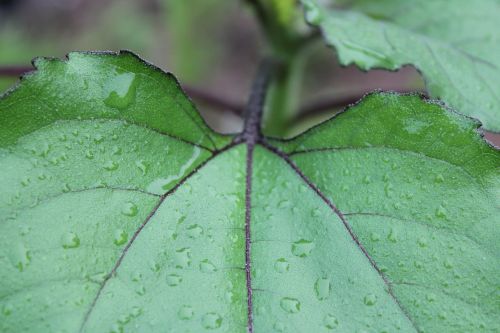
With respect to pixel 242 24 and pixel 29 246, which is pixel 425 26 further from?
pixel 242 24

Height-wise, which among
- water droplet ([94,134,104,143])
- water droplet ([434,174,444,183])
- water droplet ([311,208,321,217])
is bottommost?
water droplet ([311,208,321,217])

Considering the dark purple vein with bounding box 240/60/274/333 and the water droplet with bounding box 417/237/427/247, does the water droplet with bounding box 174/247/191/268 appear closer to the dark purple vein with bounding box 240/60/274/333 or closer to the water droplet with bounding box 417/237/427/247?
the dark purple vein with bounding box 240/60/274/333

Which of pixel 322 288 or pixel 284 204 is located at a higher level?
pixel 284 204

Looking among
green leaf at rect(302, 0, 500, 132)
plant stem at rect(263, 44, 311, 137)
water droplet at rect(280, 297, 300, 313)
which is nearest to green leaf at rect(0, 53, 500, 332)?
water droplet at rect(280, 297, 300, 313)

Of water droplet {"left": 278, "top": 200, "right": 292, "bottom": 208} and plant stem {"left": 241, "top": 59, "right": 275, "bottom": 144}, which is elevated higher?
plant stem {"left": 241, "top": 59, "right": 275, "bottom": 144}

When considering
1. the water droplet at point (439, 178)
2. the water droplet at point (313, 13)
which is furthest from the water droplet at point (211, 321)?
the water droplet at point (313, 13)

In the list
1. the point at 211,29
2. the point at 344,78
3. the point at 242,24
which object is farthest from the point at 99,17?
the point at 344,78

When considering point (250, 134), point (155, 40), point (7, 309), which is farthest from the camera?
point (155, 40)

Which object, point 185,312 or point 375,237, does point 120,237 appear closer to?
point 185,312

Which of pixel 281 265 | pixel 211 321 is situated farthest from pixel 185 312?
pixel 281 265
